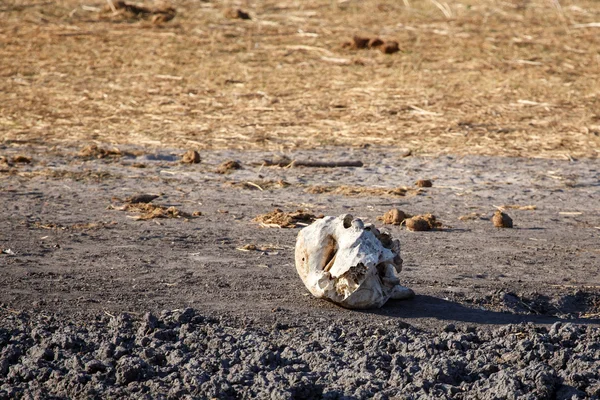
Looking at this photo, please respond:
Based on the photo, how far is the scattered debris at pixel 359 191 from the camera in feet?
25.5

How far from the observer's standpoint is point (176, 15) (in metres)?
14.6

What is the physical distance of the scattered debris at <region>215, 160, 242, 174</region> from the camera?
8.44 metres

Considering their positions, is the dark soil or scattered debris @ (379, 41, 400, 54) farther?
scattered debris @ (379, 41, 400, 54)

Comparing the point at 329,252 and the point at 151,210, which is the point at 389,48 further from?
the point at 329,252

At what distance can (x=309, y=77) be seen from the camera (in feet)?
39.0

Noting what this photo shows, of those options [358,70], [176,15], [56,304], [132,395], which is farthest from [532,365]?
[176,15]

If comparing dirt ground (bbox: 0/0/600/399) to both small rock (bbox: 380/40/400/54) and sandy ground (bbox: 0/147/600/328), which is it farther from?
small rock (bbox: 380/40/400/54)

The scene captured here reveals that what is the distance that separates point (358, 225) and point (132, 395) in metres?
1.59

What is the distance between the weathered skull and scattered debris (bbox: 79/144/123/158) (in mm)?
4188

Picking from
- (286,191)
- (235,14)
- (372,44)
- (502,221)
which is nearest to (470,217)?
(502,221)

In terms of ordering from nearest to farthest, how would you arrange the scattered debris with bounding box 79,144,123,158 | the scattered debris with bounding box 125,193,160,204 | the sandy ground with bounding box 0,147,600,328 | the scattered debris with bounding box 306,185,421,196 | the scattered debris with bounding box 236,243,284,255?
the sandy ground with bounding box 0,147,600,328 < the scattered debris with bounding box 236,243,284,255 < the scattered debris with bounding box 125,193,160,204 < the scattered debris with bounding box 306,185,421,196 < the scattered debris with bounding box 79,144,123,158

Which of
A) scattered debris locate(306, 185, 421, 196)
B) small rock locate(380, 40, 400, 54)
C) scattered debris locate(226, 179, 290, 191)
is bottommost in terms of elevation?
scattered debris locate(226, 179, 290, 191)

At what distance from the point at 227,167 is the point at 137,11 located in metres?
6.96

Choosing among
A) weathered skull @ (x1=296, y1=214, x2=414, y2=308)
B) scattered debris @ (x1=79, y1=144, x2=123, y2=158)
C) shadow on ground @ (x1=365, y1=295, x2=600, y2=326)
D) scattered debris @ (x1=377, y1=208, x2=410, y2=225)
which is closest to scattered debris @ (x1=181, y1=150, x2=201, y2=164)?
scattered debris @ (x1=79, y1=144, x2=123, y2=158)
